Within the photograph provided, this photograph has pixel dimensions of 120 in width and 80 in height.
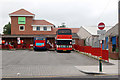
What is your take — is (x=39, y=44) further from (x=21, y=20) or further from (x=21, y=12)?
(x=21, y=12)

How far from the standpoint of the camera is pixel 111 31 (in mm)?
28562

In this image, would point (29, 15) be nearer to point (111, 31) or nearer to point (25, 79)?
point (111, 31)

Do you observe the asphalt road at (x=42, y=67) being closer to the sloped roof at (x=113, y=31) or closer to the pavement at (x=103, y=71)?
the pavement at (x=103, y=71)

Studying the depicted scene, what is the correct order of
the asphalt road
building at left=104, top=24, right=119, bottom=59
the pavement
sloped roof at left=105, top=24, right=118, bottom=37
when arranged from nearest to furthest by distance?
1. the asphalt road
2. the pavement
3. sloped roof at left=105, top=24, right=118, bottom=37
4. building at left=104, top=24, right=119, bottom=59

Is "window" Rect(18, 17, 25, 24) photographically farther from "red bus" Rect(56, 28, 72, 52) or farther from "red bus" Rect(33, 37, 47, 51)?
"red bus" Rect(56, 28, 72, 52)

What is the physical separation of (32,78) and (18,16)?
1892 inches

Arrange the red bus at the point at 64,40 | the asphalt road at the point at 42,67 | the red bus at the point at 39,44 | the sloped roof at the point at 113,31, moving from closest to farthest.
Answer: the asphalt road at the point at 42,67 → the sloped roof at the point at 113,31 → the red bus at the point at 64,40 → the red bus at the point at 39,44

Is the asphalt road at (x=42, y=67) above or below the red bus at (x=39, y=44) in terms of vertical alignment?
below

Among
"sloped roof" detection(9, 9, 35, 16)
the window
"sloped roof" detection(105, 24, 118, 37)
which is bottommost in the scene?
"sloped roof" detection(105, 24, 118, 37)

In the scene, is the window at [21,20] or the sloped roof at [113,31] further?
the window at [21,20]

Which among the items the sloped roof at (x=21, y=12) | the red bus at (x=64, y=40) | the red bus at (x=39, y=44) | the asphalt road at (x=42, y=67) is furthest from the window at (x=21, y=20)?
the asphalt road at (x=42, y=67)

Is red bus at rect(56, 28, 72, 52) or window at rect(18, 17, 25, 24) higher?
window at rect(18, 17, 25, 24)

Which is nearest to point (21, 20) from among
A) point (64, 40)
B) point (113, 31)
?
point (64, 40)

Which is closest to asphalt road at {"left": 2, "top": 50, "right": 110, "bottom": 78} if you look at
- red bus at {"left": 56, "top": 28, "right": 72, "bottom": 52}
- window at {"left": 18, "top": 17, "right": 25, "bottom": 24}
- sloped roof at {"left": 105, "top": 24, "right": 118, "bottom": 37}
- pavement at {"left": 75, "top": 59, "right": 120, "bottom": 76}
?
pavement at {"left": 75, "top": 59, "right": 120, "bottom": 76}
